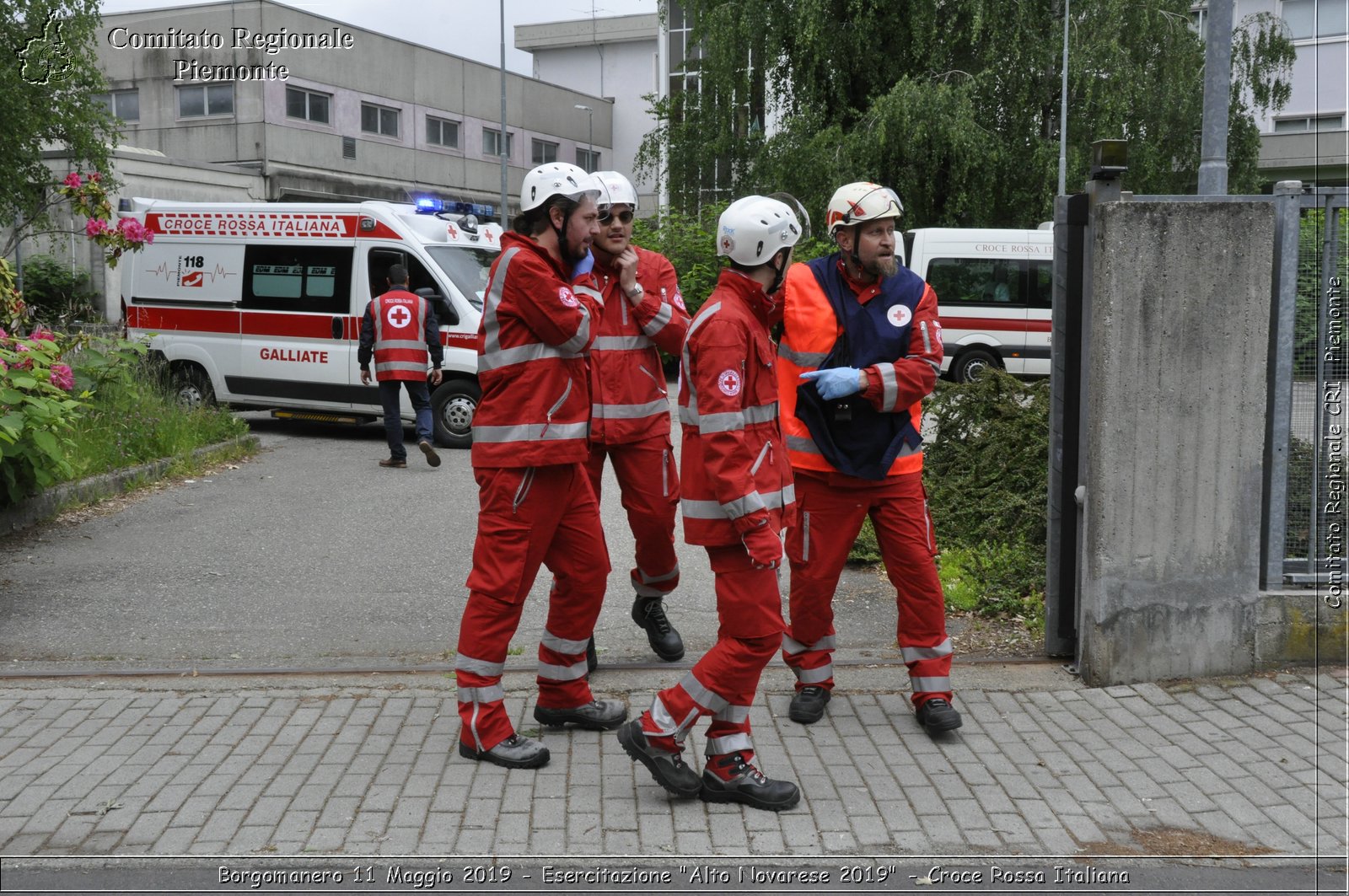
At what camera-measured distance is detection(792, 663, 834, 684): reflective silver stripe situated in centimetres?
513

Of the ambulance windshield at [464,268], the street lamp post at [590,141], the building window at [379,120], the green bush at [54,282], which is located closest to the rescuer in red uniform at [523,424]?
the ambulance windshield at [464,268]

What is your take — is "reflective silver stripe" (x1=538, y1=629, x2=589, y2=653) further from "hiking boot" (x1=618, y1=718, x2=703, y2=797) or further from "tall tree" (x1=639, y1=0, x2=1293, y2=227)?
"tall tree" (x1=639, y1=0, x2=1293, y2=227)

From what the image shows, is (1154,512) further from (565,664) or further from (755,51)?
(755,51)

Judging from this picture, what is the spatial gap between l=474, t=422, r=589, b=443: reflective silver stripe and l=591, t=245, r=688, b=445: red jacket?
2.71 ft

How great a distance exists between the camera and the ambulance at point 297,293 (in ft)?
44.2

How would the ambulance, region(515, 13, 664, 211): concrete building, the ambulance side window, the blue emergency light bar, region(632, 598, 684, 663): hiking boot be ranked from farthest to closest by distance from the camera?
region(515, 13, 664, 211): concrete building
the ambulance side window
the blue emergency light bar
the ambulance
region(632, 598, 684, 663): hiking boot

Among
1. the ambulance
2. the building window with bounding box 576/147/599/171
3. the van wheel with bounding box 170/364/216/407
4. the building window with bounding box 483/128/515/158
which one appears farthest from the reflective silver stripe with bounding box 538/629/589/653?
the building window with bounding box 576/147/599/171

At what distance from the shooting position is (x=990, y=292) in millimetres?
22797

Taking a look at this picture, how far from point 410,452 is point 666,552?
7.88 metres

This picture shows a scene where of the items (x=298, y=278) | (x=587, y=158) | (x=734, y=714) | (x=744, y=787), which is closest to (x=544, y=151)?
(x=587, y=158)

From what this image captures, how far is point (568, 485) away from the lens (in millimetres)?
4695

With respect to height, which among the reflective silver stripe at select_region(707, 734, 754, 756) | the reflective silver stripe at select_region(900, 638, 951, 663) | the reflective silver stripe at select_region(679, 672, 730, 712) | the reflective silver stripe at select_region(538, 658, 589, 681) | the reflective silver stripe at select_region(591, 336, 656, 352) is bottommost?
the reflective silver stripe at select_region(707, 734, 754, 756)

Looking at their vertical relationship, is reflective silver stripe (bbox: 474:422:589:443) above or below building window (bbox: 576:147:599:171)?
below

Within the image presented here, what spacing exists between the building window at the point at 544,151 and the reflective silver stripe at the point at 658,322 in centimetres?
4894
